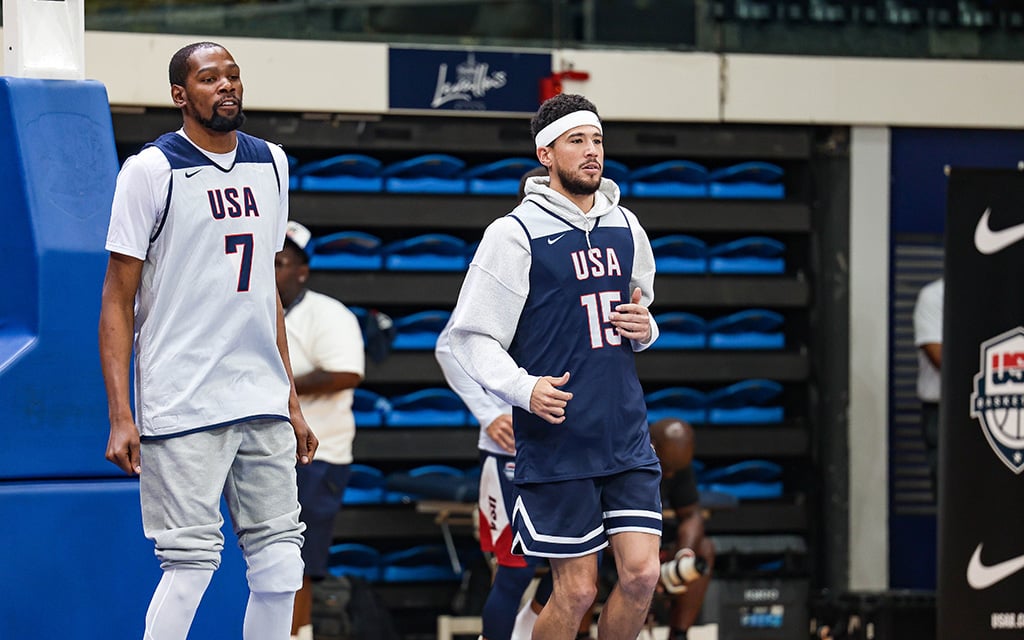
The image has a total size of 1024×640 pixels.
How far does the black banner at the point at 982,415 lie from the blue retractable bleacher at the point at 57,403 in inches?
134

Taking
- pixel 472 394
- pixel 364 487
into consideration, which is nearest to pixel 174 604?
pixel 472 394

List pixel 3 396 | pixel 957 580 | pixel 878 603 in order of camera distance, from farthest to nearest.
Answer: pixel 878 603 → pixel 957 580 → pixel 3 396

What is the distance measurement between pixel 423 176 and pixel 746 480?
242 centimetres

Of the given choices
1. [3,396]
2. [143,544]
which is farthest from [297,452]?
[3,396]

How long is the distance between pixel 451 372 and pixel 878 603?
2672 millimetres

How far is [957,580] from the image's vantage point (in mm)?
6766

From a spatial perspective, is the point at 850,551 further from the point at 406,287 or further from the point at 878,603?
the point at 406,287

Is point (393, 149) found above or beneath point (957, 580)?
above

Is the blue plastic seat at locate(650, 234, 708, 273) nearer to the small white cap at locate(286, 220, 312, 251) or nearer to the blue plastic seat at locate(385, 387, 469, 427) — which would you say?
the blue plastic seat at locate(385, 387, 469, 427)

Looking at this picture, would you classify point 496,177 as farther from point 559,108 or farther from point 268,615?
point 268,615

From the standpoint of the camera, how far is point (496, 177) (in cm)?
852

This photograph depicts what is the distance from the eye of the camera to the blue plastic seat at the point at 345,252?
830 centimetres

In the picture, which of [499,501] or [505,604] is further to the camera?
[499,501]

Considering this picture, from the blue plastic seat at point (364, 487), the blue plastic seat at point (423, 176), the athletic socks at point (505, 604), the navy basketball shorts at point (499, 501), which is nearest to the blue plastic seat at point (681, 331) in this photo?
the blue plastic seat at point (423, 176)
